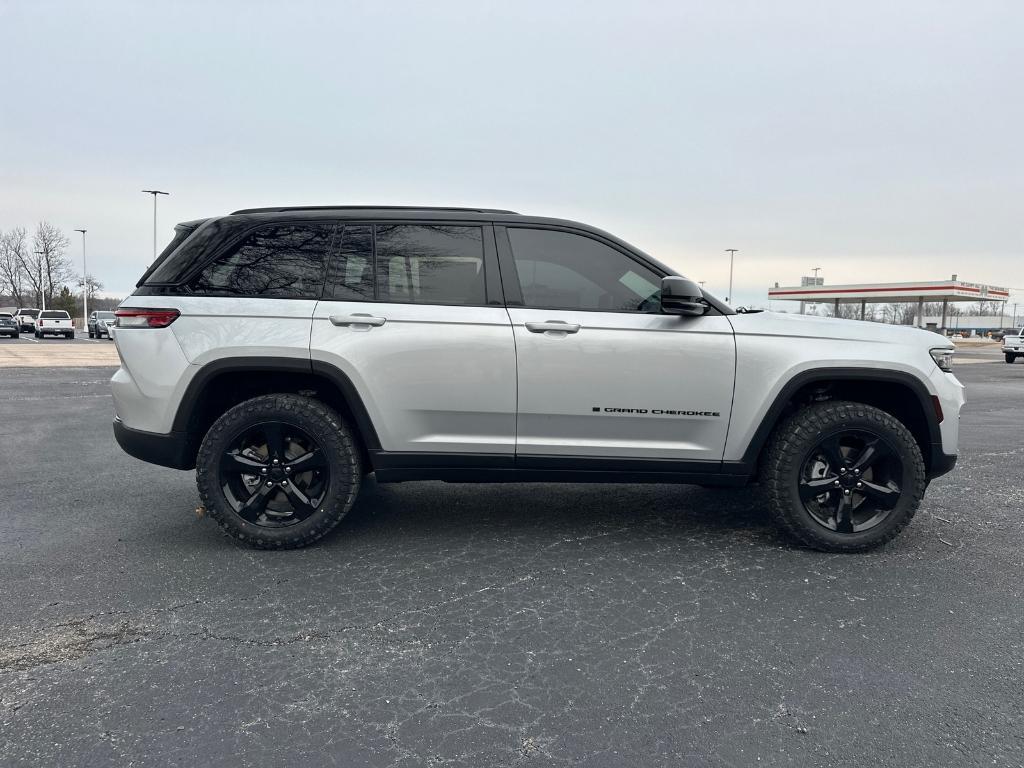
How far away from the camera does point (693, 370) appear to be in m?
3.70

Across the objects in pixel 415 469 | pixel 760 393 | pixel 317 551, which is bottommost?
pixel 317 551

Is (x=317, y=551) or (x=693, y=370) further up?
(x=693, y=370)

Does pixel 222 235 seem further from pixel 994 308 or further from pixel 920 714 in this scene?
pixel 994 308

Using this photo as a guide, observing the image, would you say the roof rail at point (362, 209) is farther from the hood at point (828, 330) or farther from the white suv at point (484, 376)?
the hood at point (828, 330)

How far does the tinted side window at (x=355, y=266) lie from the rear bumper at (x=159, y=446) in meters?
1.16

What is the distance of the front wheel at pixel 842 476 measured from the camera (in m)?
3.71

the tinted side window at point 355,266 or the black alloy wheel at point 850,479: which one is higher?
the tinted side window at point 355,266

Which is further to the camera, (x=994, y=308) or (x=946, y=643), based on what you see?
(x=994, y=308)

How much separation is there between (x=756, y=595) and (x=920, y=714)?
37.9 inches

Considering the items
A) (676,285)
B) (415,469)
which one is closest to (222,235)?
(415,469)

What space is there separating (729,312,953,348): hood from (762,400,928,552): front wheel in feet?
1.26

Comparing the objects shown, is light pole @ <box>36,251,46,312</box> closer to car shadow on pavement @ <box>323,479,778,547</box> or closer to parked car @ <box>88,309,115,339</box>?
parked car @ <box>88,309,115,339</box>

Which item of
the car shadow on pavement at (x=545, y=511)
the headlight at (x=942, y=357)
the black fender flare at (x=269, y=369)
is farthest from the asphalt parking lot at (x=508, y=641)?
the headlight at (x=942, y=357)

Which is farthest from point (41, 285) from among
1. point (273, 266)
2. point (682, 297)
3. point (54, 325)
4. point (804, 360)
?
point (804, 360)
